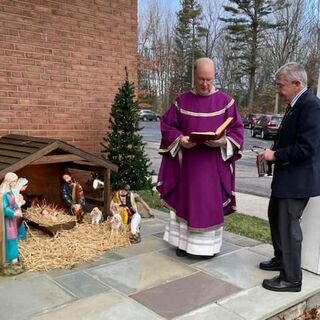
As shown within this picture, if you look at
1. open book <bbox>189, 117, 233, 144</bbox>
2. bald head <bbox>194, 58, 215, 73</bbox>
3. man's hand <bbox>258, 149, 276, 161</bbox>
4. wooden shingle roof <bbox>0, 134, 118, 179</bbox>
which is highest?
bald head <bbox>194, 58, 215, 73</bbox>

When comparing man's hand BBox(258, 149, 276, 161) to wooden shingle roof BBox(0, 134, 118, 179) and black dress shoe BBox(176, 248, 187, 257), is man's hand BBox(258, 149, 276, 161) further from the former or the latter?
wooden shingle roof BBox(0, 134, 118, 179)

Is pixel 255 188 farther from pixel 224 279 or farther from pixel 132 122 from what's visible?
pixel 224 279

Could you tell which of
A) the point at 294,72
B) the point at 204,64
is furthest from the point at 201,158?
the point at 294,72

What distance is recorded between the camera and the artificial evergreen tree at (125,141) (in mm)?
6461

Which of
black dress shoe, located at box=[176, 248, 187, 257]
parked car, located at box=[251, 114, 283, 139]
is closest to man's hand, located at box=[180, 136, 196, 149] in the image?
black dress shoe, located at box=[176, 248, 187, 257]

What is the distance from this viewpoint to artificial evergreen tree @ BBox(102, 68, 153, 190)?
254 inches

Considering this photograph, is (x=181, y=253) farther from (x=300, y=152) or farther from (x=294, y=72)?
(x=294, y=72)

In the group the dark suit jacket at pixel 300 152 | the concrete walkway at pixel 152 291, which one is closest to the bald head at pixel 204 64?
the dark suit jacket at pixel 300 152

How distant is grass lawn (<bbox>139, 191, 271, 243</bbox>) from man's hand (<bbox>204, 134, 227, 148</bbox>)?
1.55 metres

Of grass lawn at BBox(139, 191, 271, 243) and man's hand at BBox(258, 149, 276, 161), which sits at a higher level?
man's hand at BBox(258, 149, 276, 161)

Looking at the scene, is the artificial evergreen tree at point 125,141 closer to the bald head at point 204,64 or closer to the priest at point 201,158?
the priest at point 201,158

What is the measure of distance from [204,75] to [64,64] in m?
2.84

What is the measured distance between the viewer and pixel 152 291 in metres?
3.57

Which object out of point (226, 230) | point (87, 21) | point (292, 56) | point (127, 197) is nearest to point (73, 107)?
point (87, 21)
